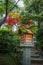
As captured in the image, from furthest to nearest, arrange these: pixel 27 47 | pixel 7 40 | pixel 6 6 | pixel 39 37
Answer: pixel 39 37, pixel 7 40, pixel 27 47, pixel 6 6

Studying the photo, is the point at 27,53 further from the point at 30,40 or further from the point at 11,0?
the point at 11,0

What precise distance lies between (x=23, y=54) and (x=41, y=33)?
2351 mm

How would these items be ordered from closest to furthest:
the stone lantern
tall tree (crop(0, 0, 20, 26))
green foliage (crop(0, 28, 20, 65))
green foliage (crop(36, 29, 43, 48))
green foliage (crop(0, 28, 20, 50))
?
tall tree (crop(0, 0, 20, 26))
the stone lantern
green foliage (crop(0, 28, 20, 65))
green foliage (crop(0, 28, 20, 50))
green foliage (crop(36, 29, 43, 48))

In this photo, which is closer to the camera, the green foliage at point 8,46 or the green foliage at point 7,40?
the green foliage at point 8,46

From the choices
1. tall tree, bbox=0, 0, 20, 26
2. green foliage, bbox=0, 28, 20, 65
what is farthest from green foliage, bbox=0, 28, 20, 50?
tall tree, bbox=0, 0, 20, 26

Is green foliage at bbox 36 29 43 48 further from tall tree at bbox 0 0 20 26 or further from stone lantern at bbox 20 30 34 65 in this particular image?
tall tree at bbox 0 0 20 26

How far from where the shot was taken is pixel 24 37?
9297 mm

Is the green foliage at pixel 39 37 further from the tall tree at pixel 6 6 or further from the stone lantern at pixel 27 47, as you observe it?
the tall tree at pixel 6 6

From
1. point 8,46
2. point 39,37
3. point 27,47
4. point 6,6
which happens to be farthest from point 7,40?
point 39,37

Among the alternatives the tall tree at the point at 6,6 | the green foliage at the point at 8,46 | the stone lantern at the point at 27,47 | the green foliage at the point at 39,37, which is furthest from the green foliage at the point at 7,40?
the green foliage at the point at 39,37

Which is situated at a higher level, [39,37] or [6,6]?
[6,6]

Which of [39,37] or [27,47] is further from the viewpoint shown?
[39,37]

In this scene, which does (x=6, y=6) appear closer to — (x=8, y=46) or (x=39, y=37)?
(x=8, y=46)

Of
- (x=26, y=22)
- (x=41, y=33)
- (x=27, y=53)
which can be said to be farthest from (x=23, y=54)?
(x=26, y=22)
